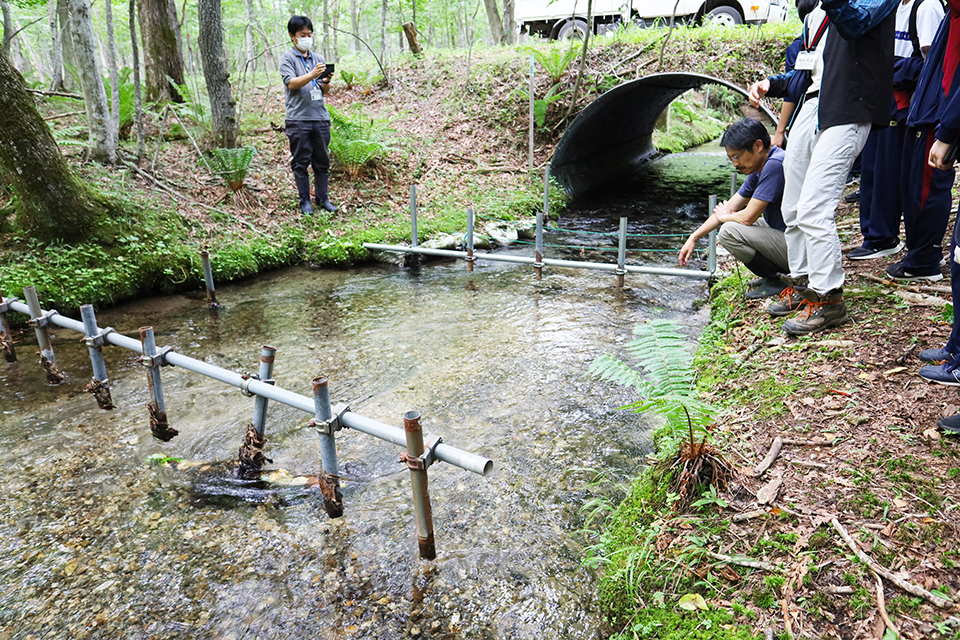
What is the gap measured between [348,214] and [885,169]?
23.5 feet

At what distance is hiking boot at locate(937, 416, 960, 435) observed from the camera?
270 cm

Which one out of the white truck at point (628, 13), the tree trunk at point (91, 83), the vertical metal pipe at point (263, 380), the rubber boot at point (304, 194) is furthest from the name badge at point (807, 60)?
the white truck at point (628, 13)

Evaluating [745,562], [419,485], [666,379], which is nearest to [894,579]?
[745,562]

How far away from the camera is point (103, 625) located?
104 inches

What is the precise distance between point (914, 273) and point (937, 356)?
1.54m

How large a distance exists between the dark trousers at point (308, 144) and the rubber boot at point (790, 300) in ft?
21.9

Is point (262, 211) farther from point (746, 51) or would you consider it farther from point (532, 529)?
point (746, 51)

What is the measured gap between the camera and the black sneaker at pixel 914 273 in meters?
4.42

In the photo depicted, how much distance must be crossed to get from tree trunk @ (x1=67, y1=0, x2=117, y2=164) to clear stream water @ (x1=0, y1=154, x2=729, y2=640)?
3146 mm

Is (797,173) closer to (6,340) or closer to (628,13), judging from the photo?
(6,340)

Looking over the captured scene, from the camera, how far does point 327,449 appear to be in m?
2.99

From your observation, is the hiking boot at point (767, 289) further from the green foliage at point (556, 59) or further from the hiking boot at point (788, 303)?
the green foliage at point (556, 59)

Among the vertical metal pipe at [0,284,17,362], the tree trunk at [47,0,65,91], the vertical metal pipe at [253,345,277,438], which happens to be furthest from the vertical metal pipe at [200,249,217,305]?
the tree trunk at [47,0,65,91]

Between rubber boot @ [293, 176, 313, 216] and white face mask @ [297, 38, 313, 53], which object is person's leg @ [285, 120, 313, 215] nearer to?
rubber boot @ [293, 176, 313, 216]
